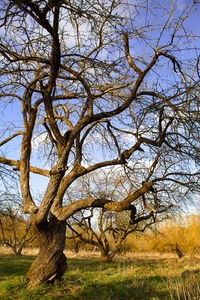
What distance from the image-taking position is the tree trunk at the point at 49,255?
5.38m

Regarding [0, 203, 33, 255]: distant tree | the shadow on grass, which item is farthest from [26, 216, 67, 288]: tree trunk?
the shadow on grass

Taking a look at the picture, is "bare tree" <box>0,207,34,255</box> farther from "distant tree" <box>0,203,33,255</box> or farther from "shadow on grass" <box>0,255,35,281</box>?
"shadow on grass" <box>0,255,35,281</box>

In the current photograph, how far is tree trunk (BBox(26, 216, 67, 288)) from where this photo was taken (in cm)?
538

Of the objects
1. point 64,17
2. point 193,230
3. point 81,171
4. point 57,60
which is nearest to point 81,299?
point 81,171

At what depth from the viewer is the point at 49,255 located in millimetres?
5453

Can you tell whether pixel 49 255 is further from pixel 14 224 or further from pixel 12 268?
pixel 12 268

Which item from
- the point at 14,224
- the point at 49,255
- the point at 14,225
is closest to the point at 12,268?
the point at 14,224

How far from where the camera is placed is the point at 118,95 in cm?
646

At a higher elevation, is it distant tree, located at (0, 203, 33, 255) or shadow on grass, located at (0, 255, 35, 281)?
distant tree, located at (0, 203, 33, 255)

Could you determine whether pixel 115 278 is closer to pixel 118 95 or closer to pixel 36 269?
pixel 36 269

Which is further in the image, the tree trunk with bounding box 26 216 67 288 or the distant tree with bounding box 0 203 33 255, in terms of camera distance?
the distant tree with bounding box 0 203 33 255

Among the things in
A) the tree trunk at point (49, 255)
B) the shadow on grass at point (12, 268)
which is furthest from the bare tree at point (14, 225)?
the shadow on grass at point (12, 268)

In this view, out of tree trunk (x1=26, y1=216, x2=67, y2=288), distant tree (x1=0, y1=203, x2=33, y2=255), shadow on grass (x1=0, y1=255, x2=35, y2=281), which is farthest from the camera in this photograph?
shadow on grass (x1=0, y1=255, x2=35, y2=281)

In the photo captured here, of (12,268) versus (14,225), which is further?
(14,225)
